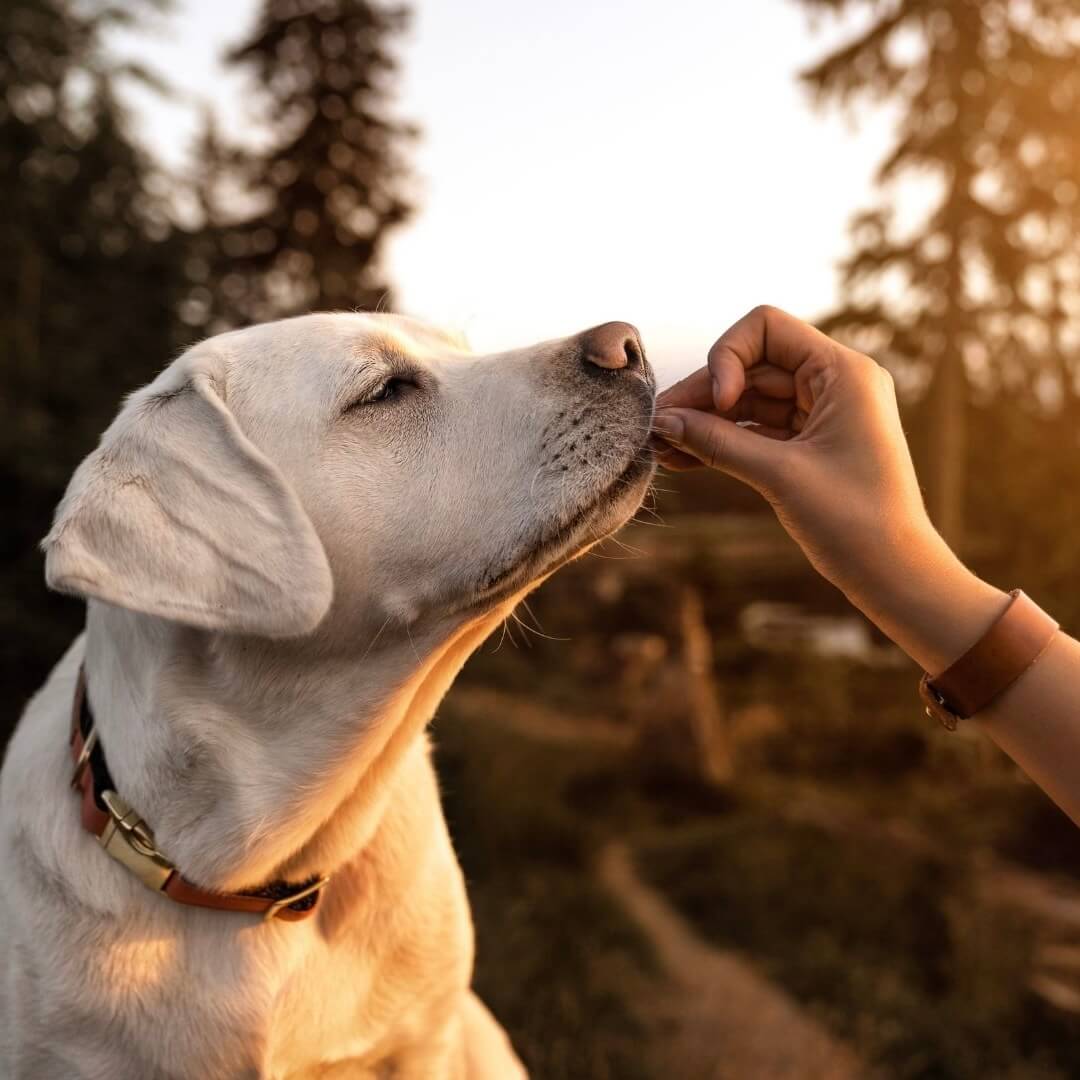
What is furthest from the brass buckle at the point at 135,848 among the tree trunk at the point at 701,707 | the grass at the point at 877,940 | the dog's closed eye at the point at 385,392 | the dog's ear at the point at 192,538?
the tree trunk at the point at 701,707

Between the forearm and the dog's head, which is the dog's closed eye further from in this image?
the forearm

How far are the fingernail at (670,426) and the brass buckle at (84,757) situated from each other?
1.42 metres

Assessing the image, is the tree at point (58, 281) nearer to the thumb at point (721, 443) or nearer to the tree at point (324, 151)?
the tree at point (324, 151)

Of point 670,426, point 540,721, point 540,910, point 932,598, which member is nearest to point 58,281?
point 540,721

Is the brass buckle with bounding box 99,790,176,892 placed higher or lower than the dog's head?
lower

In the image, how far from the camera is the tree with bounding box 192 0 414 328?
1537cm

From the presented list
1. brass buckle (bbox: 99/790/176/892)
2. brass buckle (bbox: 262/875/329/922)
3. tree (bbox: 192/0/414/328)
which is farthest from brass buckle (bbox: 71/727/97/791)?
tree (bbox: 192/0/414/328)

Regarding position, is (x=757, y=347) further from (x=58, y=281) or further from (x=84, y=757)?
(x=58, y=281)

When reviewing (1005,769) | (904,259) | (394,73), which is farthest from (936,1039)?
(394,73)

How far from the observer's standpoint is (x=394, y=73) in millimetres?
15695

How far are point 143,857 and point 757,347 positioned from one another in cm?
168

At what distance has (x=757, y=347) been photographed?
2205 millimetres

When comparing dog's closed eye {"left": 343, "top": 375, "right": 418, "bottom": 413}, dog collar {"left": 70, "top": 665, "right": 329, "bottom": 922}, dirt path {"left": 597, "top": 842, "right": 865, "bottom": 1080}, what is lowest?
dirt path {"left": 597, "top": 842, "right": 865, "bottom": 1080}

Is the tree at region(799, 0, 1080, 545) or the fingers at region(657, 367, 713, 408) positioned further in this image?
the tree at region(799, 0, 1080, 545)
